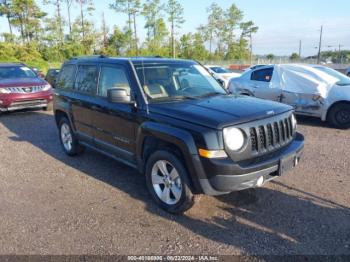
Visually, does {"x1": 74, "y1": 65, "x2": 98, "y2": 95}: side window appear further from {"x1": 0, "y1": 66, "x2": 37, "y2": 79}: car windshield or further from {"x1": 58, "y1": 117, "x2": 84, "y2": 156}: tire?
{"x1": 0, "y1": 66, "x2": 37, "y2": 79}: car windshield

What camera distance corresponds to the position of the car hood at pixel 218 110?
354cm

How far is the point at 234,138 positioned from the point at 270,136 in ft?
1.82

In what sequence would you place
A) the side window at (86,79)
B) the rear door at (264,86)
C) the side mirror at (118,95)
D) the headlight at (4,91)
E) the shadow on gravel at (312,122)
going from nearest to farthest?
the side mirror at (118,95), the side window at (86,79), the shadow on gravel at (312,122), the rear door at (264,86), the headlight at (4,91)

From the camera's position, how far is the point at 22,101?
10.5 metres

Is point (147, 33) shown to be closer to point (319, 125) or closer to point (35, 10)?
point (35, 10)

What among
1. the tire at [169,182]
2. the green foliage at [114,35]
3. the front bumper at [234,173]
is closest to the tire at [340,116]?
the front bumper at [234,173]

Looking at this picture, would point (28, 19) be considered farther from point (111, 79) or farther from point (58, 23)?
point (111, 79)

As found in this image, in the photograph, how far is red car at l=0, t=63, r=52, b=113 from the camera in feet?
33.7

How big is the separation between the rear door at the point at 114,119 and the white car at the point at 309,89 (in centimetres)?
568

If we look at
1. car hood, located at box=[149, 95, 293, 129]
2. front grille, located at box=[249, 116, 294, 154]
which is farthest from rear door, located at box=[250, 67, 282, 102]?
front grille, located at box=[249, 116, 294, 154]

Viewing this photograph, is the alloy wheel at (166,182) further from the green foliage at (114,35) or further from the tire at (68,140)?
the green foliage at (114,35)

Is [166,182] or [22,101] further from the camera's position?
[22,101]

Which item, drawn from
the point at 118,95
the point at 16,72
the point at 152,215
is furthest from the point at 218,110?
the point at 16,72

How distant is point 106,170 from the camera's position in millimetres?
5586
